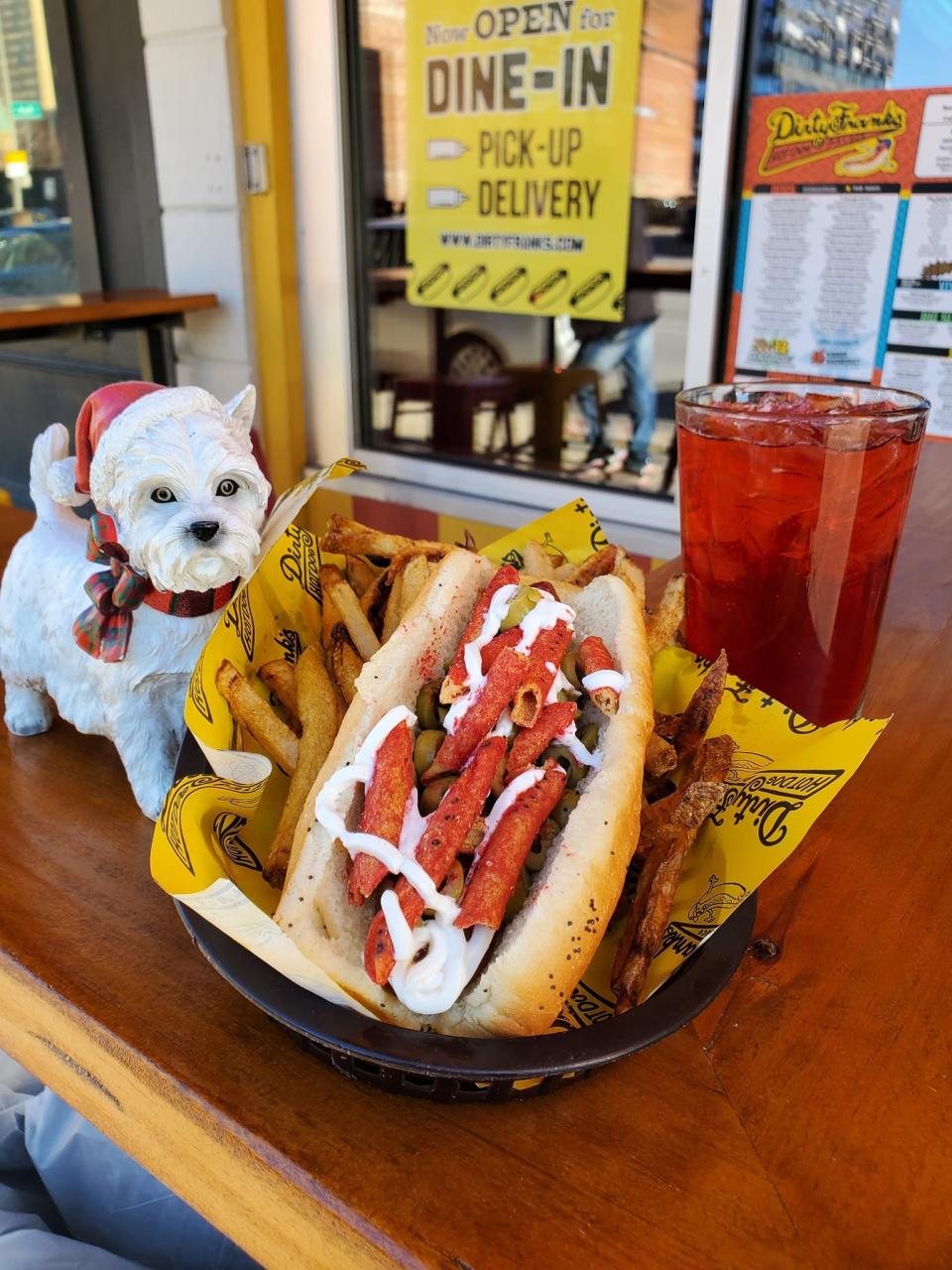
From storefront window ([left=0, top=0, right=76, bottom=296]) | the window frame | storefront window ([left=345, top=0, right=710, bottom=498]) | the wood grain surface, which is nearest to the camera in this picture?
the window frame

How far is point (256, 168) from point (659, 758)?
4.11 m

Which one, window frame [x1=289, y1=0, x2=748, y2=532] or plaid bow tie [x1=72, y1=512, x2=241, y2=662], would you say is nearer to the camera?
plaid bow tie [x1=72, y1=512, x2=241, y2=662]

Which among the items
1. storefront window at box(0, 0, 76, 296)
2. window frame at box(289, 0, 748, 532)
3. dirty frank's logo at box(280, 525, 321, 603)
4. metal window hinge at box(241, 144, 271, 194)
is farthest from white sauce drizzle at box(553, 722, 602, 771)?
storefront window at box(0, 0, 76, 296)

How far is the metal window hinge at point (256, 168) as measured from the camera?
422 centimetres

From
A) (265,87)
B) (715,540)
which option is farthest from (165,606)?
(265,87)

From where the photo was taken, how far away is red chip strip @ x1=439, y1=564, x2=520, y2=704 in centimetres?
105

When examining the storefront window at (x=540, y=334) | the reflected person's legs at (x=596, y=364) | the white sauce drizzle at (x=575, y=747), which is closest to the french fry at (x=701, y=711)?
the white sauce drizzle at (x=575, y=747)

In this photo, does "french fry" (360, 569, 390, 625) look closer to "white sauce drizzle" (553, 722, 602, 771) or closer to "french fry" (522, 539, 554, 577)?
"french fry" (522, 539, 554, 577)

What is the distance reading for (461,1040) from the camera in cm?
72

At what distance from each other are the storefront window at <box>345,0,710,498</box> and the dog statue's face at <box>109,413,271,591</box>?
304cm

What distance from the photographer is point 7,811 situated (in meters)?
1.17

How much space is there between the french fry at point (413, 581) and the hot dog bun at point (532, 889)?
8cm

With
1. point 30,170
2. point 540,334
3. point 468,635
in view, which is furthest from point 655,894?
point 30,170

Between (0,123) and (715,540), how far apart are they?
643cm
